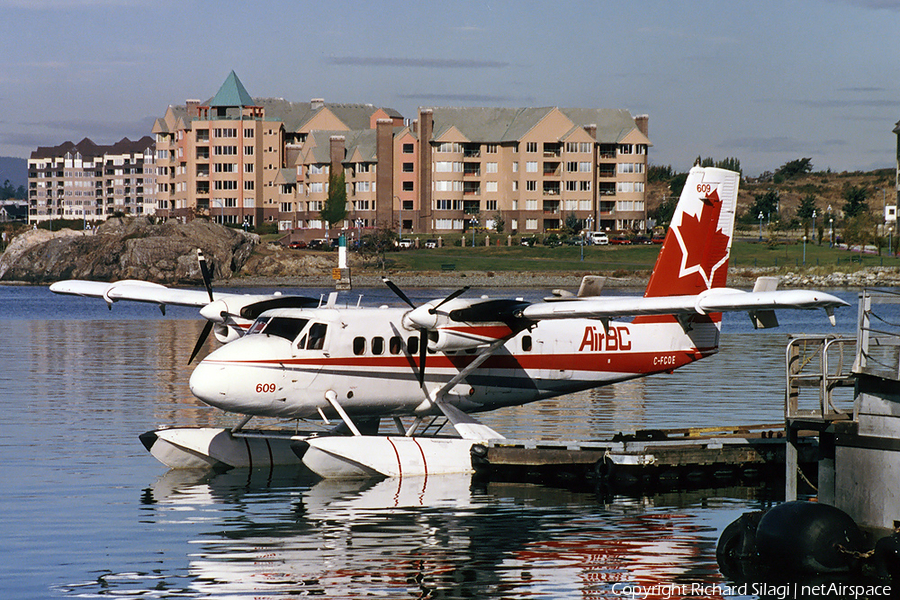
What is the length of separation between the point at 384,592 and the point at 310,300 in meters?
10.8

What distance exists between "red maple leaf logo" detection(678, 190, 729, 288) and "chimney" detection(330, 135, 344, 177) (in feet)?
398

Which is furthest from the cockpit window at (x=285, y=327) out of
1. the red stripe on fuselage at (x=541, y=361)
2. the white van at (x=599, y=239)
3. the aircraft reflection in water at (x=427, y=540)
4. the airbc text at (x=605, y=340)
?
the white van at (x=599, y=239)

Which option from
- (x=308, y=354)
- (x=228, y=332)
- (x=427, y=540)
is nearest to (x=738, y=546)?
(x=427, y=540)

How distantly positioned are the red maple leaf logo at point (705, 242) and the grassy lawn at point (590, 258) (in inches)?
3469

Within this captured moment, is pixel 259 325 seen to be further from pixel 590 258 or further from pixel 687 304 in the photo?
pixel 590 258

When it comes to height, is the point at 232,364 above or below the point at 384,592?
above

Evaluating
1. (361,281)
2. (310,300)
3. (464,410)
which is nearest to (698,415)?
(464,410)

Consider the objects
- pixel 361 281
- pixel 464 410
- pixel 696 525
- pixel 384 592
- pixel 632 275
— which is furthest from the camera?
pixel 361 281

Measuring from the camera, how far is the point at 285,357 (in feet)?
70.9

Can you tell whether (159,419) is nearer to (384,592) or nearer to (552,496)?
(552,496)

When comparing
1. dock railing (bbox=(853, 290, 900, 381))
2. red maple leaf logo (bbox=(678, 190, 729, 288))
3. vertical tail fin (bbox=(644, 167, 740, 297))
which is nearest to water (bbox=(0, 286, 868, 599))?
dock railing (bbox=(853, 290, 900, 381))

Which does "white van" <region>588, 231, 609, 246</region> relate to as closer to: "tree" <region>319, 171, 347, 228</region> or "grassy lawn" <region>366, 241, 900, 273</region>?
"grassy lawn" <region>366, 241, 900, 273</region>

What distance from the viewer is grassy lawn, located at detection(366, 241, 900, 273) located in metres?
116

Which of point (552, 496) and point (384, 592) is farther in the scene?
point (552, 496)
